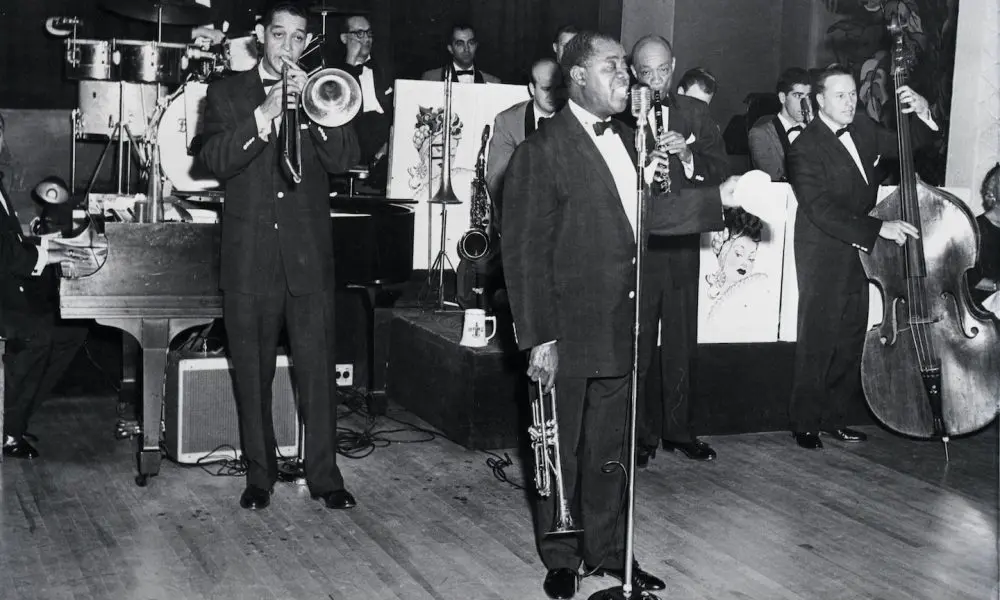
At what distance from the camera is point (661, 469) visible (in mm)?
5473

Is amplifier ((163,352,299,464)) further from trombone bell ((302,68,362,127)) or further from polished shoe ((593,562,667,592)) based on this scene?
polished shoe ((593,562,667,592))

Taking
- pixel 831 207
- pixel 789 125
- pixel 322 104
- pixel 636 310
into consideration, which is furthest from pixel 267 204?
pixel 789 125

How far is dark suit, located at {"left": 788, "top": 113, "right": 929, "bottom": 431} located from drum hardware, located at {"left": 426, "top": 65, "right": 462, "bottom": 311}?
1.99 meters

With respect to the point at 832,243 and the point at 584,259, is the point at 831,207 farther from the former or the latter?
the point at 584,259

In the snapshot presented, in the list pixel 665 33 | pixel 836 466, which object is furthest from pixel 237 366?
pixel 665 33

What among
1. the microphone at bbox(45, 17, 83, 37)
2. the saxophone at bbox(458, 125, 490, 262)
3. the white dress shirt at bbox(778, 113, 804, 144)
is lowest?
the saxophone at bbox(458, 125, 490, 262)

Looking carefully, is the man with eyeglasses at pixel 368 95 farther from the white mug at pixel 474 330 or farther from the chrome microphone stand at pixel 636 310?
the chrome microphone stand at pixel 636 310

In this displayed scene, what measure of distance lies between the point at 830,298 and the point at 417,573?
3.10m

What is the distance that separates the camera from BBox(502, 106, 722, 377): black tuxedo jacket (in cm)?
366

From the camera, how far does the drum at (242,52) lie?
6.68 meters

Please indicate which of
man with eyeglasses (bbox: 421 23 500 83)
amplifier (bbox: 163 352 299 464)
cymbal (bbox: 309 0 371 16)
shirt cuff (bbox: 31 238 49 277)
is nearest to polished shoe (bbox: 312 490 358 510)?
amplifier (bbox: 163 352 299 464)

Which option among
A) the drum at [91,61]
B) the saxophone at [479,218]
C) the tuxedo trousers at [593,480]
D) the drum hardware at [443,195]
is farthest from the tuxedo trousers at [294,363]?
the drum at [91,61]

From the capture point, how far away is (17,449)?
5.37m

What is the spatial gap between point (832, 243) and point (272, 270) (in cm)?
304
